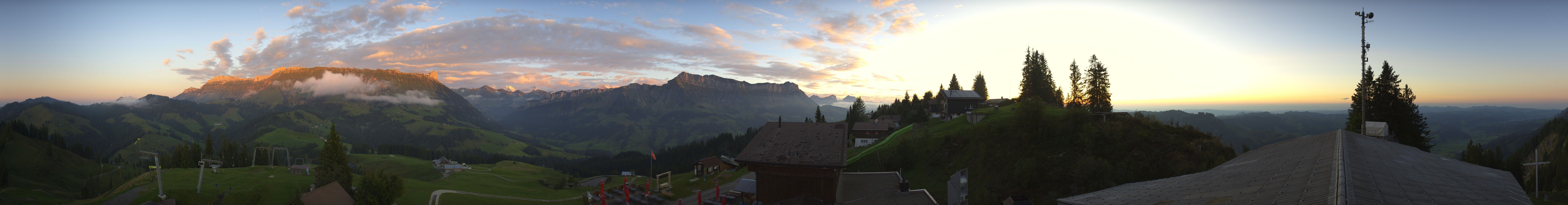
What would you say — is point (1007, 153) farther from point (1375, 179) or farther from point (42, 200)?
point (42, 200)

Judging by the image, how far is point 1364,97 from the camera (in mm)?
39156

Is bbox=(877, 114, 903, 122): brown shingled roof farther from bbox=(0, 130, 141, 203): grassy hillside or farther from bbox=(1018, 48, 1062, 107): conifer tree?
bbox=(0, 130, 141, 203): grassy hillside

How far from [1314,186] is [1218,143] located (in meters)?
36.0

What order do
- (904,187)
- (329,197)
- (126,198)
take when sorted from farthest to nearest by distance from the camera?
(126,198) → (329,197) → (904,187)

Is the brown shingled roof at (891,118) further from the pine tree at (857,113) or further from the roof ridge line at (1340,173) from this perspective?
the roof ridge line at (1340,173)

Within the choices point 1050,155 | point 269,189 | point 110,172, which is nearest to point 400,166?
point 110,172

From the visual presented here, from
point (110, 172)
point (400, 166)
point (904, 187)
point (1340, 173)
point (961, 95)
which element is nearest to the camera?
point (1340, 173)

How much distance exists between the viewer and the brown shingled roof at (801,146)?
2991 cm

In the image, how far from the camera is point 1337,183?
11.9 meters

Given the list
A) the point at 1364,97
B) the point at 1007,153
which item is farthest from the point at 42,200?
the point at 1364,97

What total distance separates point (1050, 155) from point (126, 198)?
285 ft

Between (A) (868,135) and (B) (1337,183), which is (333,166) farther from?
(B) (1337,183)

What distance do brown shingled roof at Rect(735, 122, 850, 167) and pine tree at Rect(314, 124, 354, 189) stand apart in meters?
46.4

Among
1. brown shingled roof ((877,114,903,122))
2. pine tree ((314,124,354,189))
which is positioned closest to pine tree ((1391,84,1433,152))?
brown shingled roof ((877,114,903,122))
